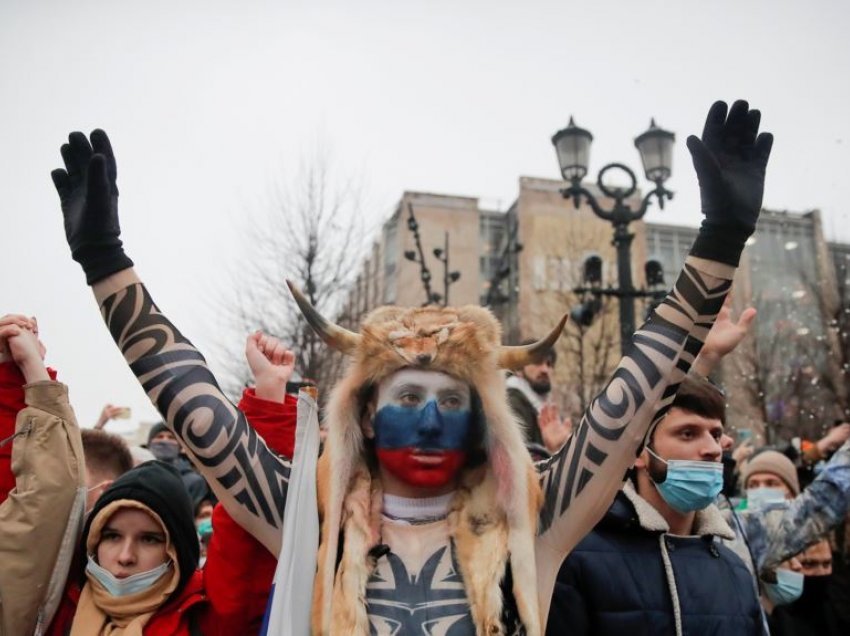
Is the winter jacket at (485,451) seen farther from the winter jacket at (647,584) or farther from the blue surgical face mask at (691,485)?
the blue surgical face mask at (691,485)

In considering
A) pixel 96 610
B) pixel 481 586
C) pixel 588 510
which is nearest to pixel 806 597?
pixel 588 510

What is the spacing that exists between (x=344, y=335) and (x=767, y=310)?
2205 centimetres

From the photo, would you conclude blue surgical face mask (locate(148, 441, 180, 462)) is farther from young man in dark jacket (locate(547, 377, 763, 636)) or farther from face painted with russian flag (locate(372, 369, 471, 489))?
young man in dark jacket (locate(547, 377, 763, 636))

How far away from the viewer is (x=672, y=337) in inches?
79.0

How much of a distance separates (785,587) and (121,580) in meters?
3.15

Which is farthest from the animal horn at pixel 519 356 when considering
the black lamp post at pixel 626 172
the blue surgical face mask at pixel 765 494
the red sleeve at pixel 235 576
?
the black lamp post at pixel 626 172

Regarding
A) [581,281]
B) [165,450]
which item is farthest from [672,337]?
[581,281]

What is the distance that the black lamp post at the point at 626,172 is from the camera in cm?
764

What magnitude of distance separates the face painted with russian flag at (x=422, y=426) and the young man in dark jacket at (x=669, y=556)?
65cm

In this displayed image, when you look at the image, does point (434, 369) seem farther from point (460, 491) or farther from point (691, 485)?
point (691, 485)

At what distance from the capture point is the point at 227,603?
7.05ft

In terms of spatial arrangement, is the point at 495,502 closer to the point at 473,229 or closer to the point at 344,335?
the point at 344,335

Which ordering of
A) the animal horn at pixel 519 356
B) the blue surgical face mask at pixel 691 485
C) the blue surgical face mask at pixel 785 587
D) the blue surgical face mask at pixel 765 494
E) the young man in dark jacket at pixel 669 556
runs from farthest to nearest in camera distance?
the blue surgical face mask at pixel 765 494
the blue surgical face mask at pixel 785 587
the blue surgical face mask at pixel 691 485
the young man in dark jacket at pixel 669 556
the animal horn at pixel 519 356

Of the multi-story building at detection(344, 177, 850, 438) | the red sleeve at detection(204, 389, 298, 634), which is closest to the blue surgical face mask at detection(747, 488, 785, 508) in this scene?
the red sleeve at detection(204, 389, 298, 634)
